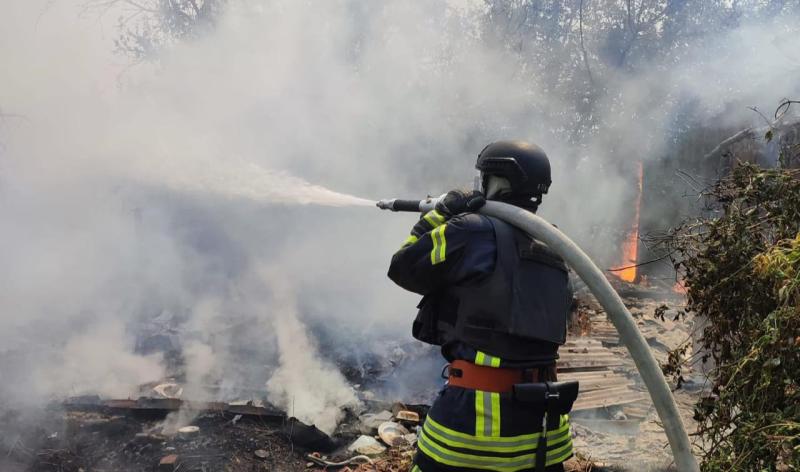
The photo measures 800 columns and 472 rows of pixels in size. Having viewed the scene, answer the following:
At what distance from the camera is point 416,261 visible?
220cm

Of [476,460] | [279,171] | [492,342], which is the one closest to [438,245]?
[492,342]

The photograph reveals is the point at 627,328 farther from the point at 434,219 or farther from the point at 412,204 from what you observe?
the point at 412,204

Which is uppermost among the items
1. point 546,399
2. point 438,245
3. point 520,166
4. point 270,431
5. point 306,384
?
point 520,166

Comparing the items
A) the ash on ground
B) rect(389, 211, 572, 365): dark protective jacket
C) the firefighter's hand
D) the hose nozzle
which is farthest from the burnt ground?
the firefighter's hand

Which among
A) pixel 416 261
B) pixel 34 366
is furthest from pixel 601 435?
pixel 34 366

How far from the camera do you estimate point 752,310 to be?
238cm

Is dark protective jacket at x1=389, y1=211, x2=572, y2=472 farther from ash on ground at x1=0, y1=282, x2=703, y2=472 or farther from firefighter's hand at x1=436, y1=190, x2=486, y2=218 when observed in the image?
ash on ground at x1=0, y1=282, x2=703, y2=472

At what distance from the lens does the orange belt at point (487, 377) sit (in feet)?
7.00

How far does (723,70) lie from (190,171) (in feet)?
38.5

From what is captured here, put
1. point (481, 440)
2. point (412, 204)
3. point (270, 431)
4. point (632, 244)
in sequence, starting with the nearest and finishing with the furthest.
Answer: point (481, 440) < point (412, 204) < point (270, 431) < point (632, 244)

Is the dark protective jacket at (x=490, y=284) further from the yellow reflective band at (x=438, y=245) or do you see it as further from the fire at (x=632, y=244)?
the fire at (x=632, y=244)

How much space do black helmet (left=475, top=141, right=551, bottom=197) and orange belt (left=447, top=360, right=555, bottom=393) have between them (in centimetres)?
79

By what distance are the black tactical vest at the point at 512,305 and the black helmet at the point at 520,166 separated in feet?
0.82

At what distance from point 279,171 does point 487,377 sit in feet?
29.7
